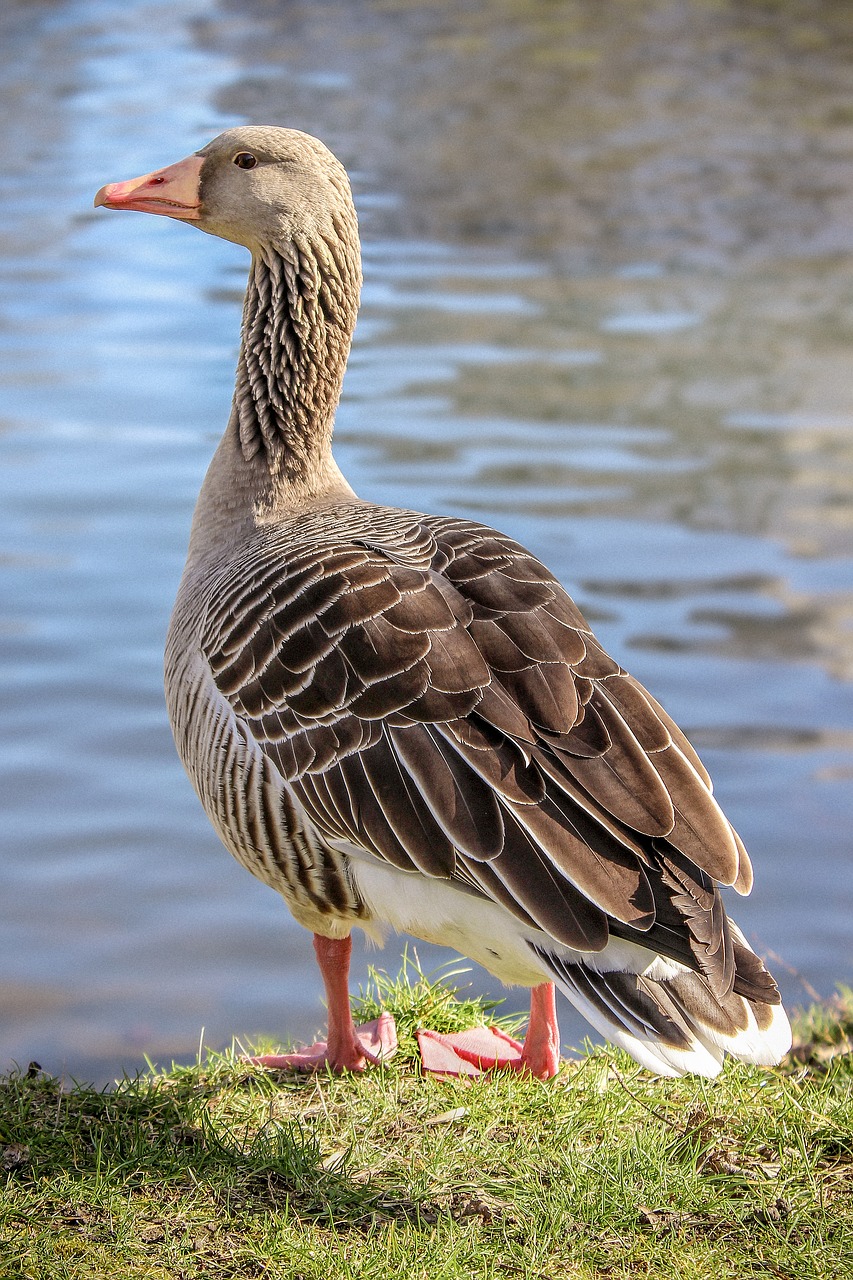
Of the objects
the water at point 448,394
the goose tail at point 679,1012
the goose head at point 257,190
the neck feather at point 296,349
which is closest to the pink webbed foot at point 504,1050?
the goose tail at point 679,1012

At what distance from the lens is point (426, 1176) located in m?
3.67

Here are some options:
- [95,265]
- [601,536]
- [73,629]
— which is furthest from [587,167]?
[73,629]

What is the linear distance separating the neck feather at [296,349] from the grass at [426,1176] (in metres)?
2.06

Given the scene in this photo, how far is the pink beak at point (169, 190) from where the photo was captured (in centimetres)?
474

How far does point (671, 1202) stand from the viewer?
11.7 feet

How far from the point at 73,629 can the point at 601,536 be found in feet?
12.3

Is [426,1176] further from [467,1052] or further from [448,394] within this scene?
[448,394]

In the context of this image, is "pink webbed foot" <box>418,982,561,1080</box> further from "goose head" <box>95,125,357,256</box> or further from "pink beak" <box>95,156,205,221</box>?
"pink beak" <box>95,156,205,221</box>

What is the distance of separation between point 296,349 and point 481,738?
6.41 ft

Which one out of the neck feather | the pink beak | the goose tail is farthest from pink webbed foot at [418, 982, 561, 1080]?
the pink beak

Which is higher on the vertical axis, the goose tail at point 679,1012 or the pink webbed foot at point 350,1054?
the goose tail at point 679,1012

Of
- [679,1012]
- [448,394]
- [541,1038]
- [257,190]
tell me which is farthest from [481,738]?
[448,394]

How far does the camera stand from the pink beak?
4.74m

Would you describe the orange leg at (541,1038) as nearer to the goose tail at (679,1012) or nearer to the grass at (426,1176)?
the grass at (426,1176)
